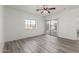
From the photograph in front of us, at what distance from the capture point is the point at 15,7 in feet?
5.47

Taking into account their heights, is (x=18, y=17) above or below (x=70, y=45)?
above

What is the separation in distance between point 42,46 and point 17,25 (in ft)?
2.06

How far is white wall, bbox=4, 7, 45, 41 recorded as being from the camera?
5.66 feet

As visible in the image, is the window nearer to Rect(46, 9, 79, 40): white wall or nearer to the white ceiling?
the white ceiling

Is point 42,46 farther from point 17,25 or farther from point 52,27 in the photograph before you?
point 17,25

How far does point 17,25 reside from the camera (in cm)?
181

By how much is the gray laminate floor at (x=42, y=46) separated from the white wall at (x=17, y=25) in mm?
100

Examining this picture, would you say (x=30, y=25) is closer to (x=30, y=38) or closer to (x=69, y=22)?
(x=30, y=38)

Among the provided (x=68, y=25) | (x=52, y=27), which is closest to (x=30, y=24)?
(x=52, y=27)

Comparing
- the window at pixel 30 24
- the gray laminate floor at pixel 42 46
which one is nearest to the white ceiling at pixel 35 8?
the window at pixel 30 24

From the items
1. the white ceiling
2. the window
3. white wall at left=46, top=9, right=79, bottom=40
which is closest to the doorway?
white wall at left=46, top=9, right=79, bottom=40

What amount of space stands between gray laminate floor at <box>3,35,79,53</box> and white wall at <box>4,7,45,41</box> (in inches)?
3.9
